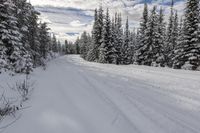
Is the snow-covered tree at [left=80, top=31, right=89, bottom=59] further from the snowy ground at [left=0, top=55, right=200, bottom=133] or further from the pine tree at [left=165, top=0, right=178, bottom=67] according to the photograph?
the snowy ground at [left=0, top=55, right=200, bottom=133]

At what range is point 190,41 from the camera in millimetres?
22562

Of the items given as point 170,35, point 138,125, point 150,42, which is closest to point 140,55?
point 150,42

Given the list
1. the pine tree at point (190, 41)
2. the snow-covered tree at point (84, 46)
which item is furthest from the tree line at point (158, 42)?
the snow-covered tree at point (84, 46)

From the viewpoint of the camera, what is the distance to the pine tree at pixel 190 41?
72.1ft

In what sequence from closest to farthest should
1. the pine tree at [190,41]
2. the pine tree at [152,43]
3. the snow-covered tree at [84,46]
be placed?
the pine tree at [190,41] < the pine tree at [152,43] < the snow-covered tree at [84,46]

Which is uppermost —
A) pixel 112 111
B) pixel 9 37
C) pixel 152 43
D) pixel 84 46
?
pixel 84 46

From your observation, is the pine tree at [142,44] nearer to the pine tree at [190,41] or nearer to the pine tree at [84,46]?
the pine tree at [190,41]

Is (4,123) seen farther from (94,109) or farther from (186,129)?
(186,129)

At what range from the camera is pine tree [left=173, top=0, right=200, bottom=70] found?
72.1 ft

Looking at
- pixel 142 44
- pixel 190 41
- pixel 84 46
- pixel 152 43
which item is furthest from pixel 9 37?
pixel 84 46

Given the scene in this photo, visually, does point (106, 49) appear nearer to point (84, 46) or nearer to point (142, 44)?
point (142, 44)

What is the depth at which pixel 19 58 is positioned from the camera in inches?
546

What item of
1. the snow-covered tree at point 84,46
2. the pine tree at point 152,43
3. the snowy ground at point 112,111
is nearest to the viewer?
the snowy ground at point 112,111

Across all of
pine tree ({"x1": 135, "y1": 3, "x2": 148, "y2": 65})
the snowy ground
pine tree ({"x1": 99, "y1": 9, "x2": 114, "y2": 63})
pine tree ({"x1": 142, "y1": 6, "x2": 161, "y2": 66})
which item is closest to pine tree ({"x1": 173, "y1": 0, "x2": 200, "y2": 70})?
pine tree ({"x1": 142, "y1": 6, "x2": 161, "y2": 66})
